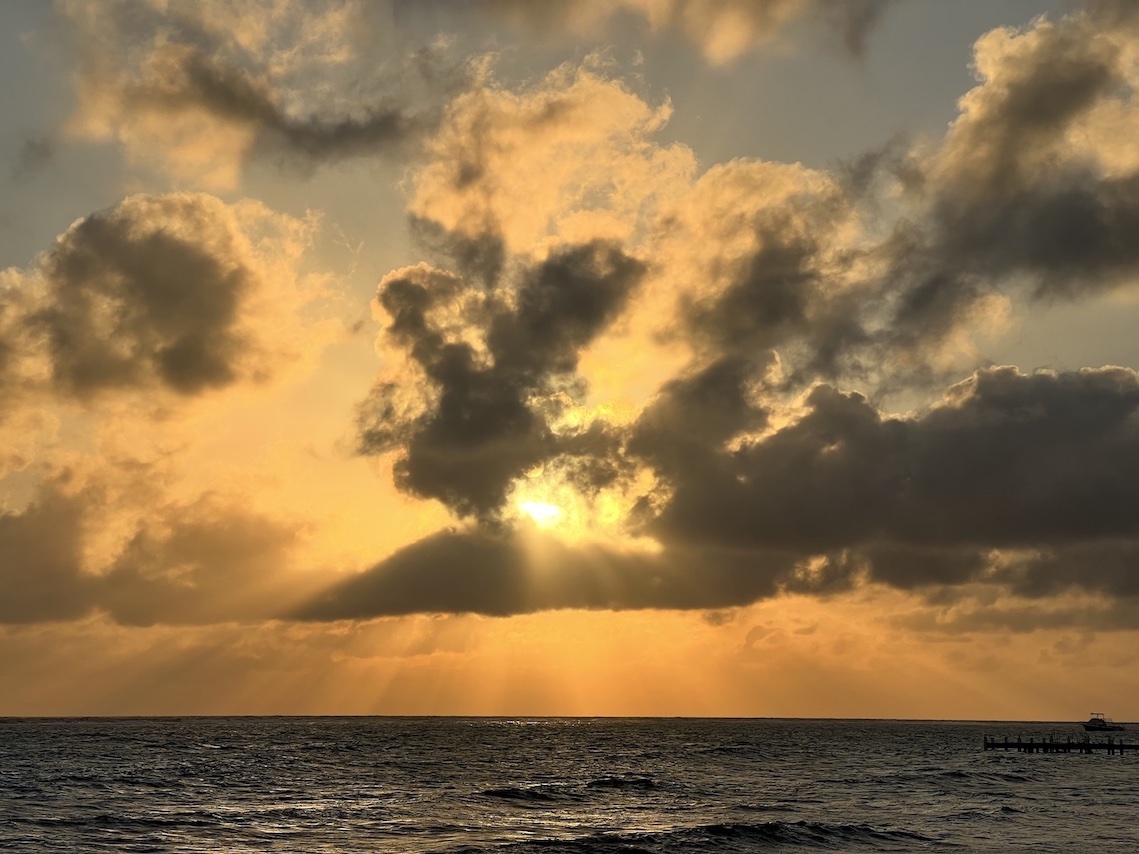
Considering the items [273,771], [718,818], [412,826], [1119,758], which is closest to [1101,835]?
[718,818]

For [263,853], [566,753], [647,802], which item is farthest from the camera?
[566,753]

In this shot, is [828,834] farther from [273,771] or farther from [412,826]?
[273,771]

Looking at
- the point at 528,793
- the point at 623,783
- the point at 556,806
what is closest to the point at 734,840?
the point at 556,806

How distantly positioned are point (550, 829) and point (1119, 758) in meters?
144

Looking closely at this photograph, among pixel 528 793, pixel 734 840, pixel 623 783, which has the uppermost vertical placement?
pixel 734 840

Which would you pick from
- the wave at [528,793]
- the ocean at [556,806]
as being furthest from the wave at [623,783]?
the wave at [528,793]

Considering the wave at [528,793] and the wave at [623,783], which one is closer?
the wave at [528,793]

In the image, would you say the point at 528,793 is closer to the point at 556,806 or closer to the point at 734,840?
the point at 556,806

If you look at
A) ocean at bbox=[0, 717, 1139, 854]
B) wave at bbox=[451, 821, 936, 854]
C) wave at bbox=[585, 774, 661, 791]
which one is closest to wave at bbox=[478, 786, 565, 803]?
ocean at bbox=[0, 717, 1139, 854]

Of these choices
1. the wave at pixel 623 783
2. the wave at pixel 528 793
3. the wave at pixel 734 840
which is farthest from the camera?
the wave at pixel 623 783

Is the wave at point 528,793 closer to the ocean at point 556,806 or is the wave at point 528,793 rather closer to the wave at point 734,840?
the ocean at point 556,806

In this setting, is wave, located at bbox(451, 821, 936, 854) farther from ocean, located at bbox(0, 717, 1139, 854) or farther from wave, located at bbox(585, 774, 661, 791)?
wave, located at bbox(585, 774, 661, 791)

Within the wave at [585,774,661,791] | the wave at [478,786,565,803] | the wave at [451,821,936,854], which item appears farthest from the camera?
the wave at [585,774,661,791]

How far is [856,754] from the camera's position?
198m
